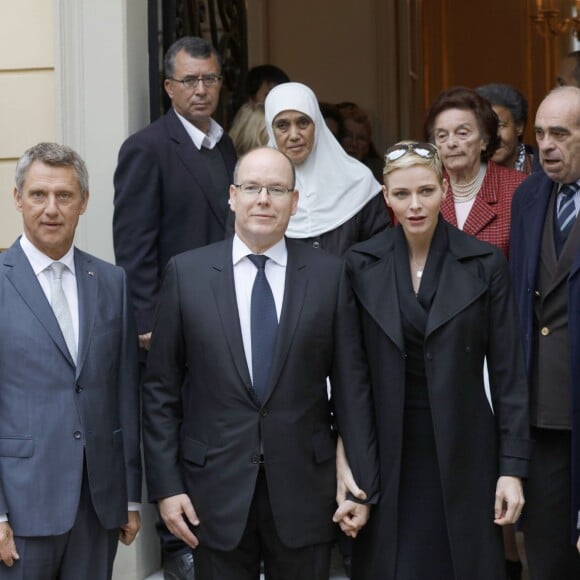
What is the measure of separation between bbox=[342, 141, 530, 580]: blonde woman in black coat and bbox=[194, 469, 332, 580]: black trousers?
0.20 m

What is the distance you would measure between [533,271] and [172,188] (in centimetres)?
156

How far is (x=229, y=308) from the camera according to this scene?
13.1 ft

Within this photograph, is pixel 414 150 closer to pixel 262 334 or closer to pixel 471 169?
pixel 262 334

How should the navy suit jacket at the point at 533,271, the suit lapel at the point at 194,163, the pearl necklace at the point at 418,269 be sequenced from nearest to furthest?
the pearl necklace at the point at 418,269 < the navy suit jacket at the point at 533,271 < the suit lapel at the point at 194,163

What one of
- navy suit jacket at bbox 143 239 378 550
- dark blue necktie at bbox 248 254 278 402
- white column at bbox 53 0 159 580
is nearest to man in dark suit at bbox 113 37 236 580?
white column at bbox 53 0 159 580

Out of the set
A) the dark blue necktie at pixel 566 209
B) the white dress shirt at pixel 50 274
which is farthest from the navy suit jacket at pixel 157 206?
the dark blue necktie at pixel 566 209

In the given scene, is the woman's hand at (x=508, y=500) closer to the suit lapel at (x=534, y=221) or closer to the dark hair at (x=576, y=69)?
the suit lapel at (x=534, y=221)

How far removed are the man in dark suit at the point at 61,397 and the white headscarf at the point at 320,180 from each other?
1124 millimetres

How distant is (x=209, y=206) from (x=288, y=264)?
135 centimetres

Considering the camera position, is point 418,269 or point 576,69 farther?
point 576,69

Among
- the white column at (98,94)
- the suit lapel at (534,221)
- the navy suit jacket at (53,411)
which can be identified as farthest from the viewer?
the white column at (98,94)

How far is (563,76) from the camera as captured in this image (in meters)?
6.50

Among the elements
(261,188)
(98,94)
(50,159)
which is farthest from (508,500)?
(98,94)

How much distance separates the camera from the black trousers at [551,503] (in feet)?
14.6
